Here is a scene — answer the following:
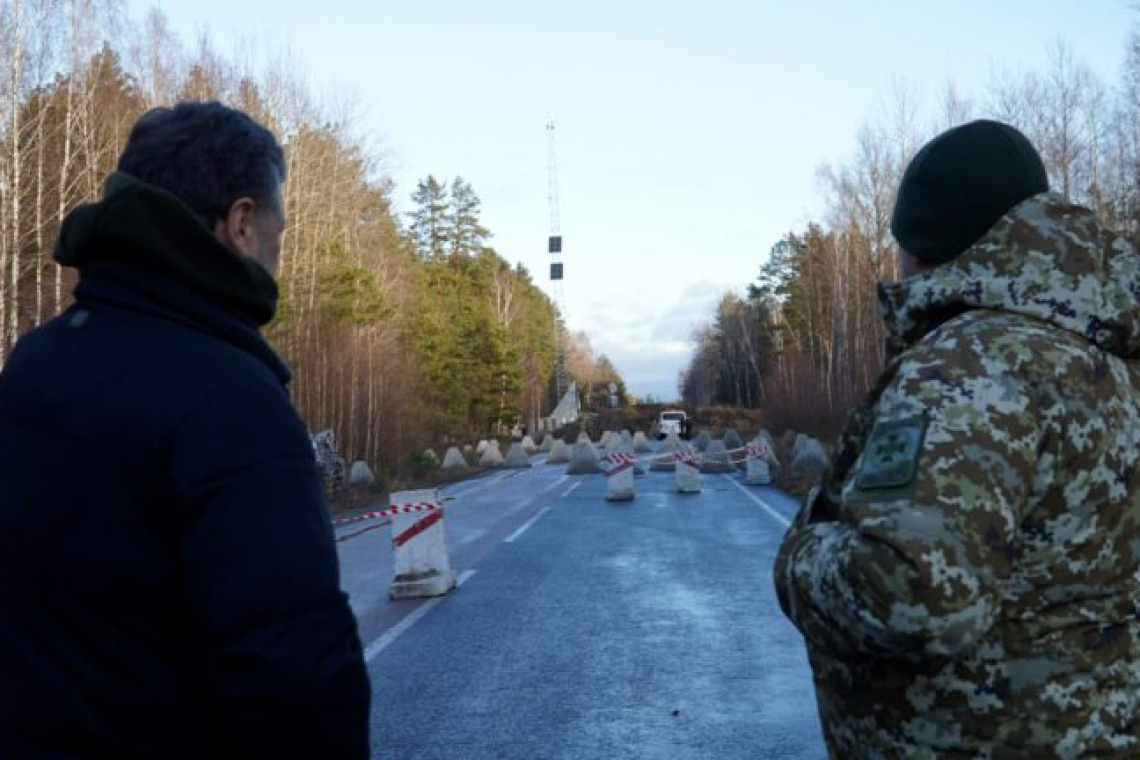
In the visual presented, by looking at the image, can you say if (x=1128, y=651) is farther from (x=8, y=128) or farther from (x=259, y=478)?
(x=8, y=128)

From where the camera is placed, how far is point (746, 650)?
8133 millimetres

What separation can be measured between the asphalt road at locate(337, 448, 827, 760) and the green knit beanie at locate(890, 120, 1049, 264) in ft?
13.2

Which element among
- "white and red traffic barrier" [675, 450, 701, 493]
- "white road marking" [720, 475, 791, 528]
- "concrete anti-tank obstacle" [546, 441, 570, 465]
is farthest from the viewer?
"concrete anti-tank obstacle" [546, 441, 570, 465]

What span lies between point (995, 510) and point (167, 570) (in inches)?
52.8

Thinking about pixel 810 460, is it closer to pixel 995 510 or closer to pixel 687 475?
pixel 687 475

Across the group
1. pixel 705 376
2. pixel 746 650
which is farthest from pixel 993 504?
pixel 705 376

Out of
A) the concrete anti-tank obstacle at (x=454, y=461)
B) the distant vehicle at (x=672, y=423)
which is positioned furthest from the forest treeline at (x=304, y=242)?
the distant vehicle at (x=672, y=423)

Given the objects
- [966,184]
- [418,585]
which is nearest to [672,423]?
[418,585]

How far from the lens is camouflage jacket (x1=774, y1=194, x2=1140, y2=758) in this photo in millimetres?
1841

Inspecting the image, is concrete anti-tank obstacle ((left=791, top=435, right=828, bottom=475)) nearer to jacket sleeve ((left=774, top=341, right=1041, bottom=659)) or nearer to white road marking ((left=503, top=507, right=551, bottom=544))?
white road marking ((left=503, top=507, right=551, bottom=544))

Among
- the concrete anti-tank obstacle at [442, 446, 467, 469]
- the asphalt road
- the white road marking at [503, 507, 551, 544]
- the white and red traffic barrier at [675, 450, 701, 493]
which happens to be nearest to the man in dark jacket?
the asphalt road

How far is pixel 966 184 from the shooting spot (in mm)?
2135

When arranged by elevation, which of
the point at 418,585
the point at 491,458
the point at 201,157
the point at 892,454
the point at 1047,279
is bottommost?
the point at 491,458

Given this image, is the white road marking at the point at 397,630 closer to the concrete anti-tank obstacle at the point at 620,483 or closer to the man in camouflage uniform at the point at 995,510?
the man in camouflage uniform at the point at 995,510
